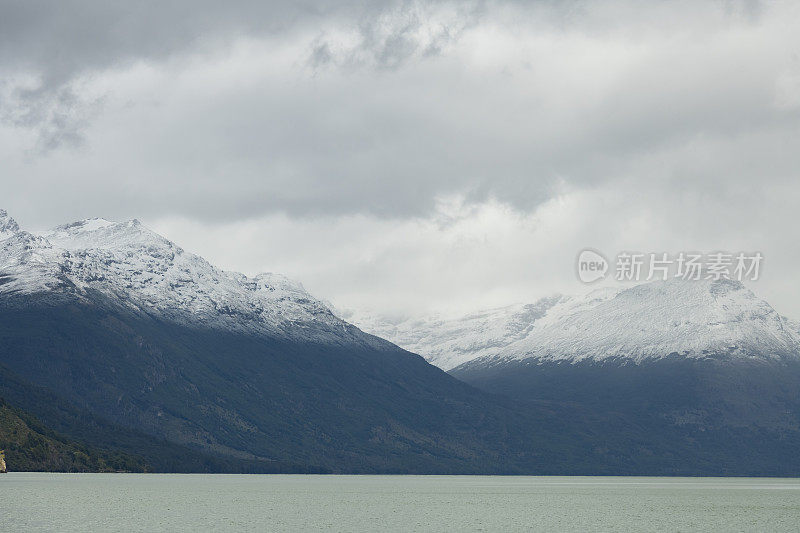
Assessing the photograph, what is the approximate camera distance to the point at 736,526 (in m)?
179

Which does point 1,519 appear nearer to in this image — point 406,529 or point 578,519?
point 406,529

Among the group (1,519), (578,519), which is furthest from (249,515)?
(578,519)

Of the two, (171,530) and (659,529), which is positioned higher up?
(659,529)

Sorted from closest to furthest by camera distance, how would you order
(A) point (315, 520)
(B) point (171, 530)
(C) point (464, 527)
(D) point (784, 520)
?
(B) point (171, 530) < (C) point (464, 527) < (A) point (315, 520) < (D) point (784, 520)

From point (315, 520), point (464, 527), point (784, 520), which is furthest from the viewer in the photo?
point (784, 520)

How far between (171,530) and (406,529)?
37.3m

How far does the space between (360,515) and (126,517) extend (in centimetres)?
4444

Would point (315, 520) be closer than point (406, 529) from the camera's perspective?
No

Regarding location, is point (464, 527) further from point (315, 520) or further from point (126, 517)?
point (126, 517)

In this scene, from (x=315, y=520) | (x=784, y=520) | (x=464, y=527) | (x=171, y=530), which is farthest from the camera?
(x=784, y=520)

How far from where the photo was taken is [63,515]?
591 feet

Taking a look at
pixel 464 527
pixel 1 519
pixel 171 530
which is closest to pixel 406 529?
pixel 464 527

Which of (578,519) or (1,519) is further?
(578,519)

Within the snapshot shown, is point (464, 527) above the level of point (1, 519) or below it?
above
